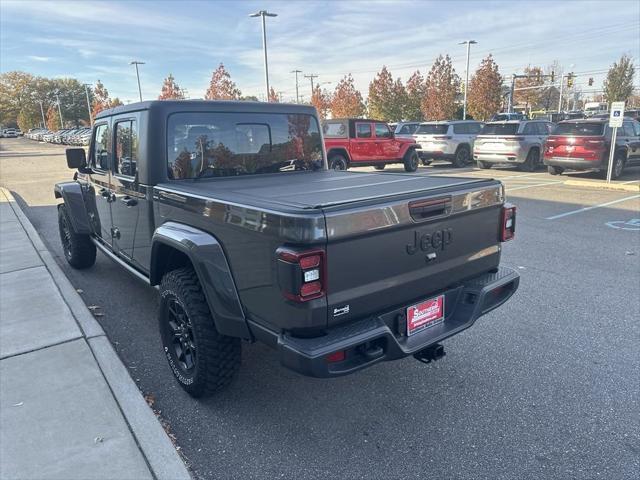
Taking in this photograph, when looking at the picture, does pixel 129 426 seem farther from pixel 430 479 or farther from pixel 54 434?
pixel 430 479

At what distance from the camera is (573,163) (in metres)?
13.9

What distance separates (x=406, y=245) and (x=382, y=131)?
48.0 feet

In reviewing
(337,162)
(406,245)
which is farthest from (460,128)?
(406,245)

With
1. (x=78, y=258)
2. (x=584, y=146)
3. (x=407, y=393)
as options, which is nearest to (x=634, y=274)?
(x=407, y=393)

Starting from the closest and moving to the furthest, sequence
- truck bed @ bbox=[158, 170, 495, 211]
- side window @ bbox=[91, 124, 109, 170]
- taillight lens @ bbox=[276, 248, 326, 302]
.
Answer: taillight lens @ bbox=[276, 248, 326, 302] < truck bed @ bbox=[158, 170, 495, 211] < side window @ bbox=[91, 124, 109, 170]

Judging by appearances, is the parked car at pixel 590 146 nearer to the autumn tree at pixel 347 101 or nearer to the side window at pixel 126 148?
the side window at pixel 126 148

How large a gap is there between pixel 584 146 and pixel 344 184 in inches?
505

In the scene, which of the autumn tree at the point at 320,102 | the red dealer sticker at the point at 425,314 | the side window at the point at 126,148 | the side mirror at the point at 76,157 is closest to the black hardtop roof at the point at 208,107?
the side window at the point at 126,148

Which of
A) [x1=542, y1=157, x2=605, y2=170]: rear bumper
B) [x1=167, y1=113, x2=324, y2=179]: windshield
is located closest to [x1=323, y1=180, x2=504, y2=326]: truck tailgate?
[x1=167, y1=113, x2=324, y2=179]: windshield

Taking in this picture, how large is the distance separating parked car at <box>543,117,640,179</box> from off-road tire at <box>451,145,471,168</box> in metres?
4.02

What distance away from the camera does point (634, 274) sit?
5508 millimetres

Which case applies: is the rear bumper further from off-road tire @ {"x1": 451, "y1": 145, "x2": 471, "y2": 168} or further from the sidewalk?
the sidewalk

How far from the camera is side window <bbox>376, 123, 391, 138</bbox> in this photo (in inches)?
650

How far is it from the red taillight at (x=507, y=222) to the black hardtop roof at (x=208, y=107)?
207 centimetres
